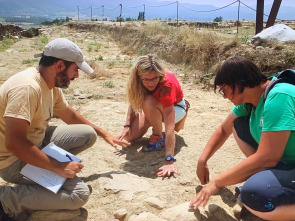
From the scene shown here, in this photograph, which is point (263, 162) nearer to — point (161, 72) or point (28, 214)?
point (161, 72)

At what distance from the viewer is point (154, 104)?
289cm

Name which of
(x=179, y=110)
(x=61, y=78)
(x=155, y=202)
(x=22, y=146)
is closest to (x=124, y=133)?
(x=179, y=110)

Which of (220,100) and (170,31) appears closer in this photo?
(220,100)

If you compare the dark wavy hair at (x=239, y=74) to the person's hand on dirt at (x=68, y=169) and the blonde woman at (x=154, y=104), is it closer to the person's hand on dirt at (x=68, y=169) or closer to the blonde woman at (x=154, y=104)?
the blonde woman at (x=154, y=104)

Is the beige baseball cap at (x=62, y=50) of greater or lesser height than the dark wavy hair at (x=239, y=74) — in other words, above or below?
above

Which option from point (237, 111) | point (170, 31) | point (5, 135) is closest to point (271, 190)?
point (237, 111)

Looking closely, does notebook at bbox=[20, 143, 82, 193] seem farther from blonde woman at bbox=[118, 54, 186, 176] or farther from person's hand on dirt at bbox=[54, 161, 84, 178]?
blonde woman at bbox=[118, 54, 186, 176]

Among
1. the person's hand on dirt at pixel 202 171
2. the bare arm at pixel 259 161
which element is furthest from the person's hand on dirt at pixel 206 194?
the person's hand on dirt at pixel 202 171

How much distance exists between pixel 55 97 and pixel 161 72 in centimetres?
93

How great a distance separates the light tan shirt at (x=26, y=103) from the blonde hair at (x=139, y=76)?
854mm

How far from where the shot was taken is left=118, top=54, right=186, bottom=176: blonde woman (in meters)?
2.71

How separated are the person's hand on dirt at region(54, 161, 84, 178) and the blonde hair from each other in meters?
1.00

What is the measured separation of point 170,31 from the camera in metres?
7.94

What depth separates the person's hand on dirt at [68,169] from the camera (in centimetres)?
204
